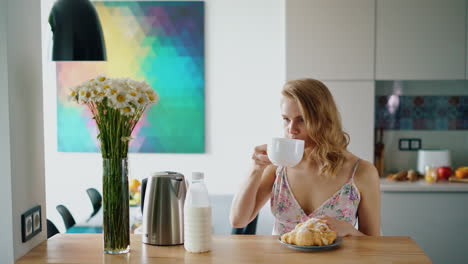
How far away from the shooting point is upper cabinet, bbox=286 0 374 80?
3680 mm

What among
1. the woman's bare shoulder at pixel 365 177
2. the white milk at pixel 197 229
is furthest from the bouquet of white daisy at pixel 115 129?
the woman's bare shoulder at pixel 365 177

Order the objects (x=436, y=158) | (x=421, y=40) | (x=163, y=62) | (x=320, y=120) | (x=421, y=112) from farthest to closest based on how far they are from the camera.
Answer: (x=163, y=62) → (x=421, y=112) → (x=436, y=158) → (x=421, y=40) → (x=320, y=120)

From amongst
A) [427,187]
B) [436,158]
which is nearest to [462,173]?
[436,158]

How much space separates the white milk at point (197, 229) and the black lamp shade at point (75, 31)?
3.80 feet

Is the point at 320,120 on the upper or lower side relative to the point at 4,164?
upper

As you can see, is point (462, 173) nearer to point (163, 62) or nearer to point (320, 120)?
point (320, 120)

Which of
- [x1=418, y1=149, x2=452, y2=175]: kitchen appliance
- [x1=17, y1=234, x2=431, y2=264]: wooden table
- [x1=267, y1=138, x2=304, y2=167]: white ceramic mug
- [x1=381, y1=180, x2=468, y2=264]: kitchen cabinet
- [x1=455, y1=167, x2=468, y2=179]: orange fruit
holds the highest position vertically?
[x1=267, y1=138, x2=304, y2=167]: white ceramic mug

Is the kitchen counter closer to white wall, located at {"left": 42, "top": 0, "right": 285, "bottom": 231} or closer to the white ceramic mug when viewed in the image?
white wall, located at {"left": 42, "top": 0, "right": 285, "bottom": 231}

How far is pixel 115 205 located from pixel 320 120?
0.84 m

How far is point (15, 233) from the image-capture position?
1514 mm

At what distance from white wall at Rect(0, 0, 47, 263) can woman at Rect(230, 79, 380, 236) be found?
736 millimetres

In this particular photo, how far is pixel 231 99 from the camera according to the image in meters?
4.19

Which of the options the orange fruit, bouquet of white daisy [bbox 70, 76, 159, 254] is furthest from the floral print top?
the orange fruit

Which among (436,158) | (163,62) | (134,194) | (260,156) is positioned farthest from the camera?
(163,62)
